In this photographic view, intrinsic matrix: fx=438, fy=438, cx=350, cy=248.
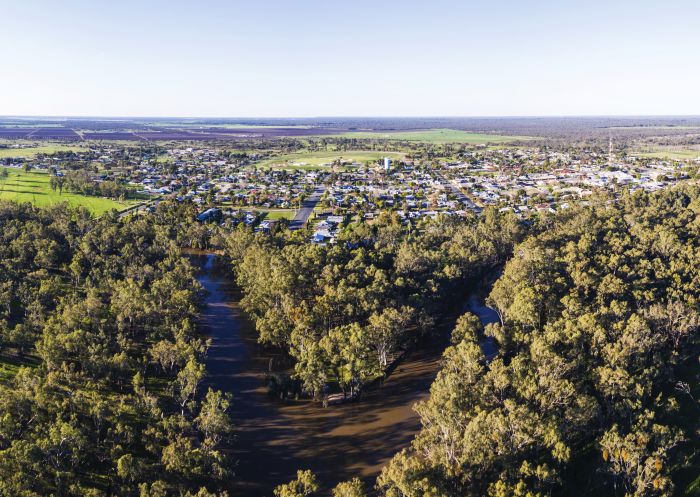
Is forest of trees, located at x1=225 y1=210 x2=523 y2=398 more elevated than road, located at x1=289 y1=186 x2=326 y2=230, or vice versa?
road, located at x1=289 y1=186 x2=326 y2=230

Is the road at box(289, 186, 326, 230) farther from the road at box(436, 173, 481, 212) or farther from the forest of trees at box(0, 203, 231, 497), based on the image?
the road at box(436, 173, 481, 212)

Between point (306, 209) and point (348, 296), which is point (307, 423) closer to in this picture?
point (348, 296)

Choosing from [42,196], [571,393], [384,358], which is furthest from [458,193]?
[42,196]

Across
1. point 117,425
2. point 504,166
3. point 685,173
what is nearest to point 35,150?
point 504,166

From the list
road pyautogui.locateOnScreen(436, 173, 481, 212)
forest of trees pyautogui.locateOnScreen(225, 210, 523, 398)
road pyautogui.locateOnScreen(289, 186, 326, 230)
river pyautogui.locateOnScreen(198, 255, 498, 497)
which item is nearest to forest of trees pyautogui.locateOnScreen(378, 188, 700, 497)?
river pyautogui.locateOnScreen(198, 255, 498, 497)

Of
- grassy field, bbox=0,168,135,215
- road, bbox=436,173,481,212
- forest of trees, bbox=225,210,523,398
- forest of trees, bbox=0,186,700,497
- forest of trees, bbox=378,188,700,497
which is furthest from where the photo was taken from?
road, bbox=436,173,481,212

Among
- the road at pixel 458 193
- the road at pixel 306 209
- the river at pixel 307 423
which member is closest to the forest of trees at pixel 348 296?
the river at pixel 307 423

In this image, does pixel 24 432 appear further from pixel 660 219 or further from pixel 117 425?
pixel 660 219
